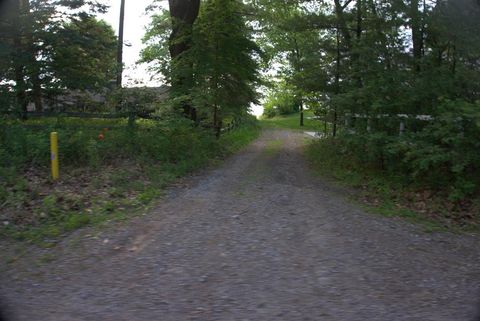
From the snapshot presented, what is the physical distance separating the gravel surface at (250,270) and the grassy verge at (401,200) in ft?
2.41

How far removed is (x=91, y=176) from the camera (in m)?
10.6

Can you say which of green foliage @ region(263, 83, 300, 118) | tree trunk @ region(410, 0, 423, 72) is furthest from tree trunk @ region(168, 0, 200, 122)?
green foliage @ region(263, 83, 300, 118)

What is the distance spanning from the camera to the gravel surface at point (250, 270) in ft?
15.0

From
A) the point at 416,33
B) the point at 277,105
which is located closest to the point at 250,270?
the point at 416,33

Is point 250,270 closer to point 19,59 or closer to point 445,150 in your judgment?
point 445,150

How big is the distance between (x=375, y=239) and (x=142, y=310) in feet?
12.1

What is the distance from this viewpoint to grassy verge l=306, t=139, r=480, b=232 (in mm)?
8656

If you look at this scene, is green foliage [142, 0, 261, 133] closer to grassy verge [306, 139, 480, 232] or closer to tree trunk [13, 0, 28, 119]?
tree trunk [13, 0, 28, 119]

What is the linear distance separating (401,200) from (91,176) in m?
6.56

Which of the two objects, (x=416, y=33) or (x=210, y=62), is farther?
(x=210, y=62)

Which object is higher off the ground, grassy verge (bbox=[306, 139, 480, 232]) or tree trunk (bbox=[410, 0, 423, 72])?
tree trunk (bbox=[410, 0, 423, 72])

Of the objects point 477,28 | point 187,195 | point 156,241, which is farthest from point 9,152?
point 477,28

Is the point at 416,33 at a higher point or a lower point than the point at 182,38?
lower

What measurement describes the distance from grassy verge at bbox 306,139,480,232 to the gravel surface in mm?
735
